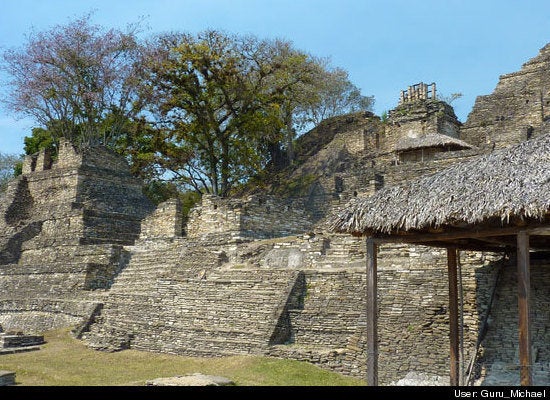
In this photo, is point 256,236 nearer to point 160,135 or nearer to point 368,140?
point 160,135

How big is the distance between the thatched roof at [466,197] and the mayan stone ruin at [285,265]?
2.89 m

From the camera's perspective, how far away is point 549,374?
1032 centimetres

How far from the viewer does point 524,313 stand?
27.9ft

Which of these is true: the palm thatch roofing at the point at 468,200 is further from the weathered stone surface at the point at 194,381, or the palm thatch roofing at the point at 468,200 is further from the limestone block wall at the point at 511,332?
the weathered stone surface at the point at 194,381

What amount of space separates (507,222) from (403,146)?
17271 mm

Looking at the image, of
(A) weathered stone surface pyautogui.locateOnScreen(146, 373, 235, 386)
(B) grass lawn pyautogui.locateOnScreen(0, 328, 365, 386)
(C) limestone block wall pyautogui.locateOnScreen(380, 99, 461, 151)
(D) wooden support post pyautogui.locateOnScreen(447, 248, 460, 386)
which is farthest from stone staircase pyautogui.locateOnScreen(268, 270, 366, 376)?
(C) limestone block wall pyautogui.locateOnScreen(380, 99, 461, 151)

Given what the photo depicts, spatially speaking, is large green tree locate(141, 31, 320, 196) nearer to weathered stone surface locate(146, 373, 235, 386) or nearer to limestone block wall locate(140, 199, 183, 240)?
limestone block wall locate(140, 199, 183, 240)

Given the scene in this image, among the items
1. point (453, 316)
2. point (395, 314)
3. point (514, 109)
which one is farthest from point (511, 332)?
point (514, 109)

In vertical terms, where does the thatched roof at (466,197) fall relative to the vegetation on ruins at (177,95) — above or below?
below

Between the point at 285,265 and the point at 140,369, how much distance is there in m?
4.75

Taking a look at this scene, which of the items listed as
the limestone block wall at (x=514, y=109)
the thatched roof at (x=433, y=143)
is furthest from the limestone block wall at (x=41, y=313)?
the limestone block wall at (x=514, y=109)

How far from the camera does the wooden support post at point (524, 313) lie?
834 cm

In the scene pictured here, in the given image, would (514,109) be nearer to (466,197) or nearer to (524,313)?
(466,197)

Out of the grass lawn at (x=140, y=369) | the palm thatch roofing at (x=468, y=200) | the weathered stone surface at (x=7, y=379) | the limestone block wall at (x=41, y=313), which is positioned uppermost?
the palm thatch roofing at (x=468, y=200)
